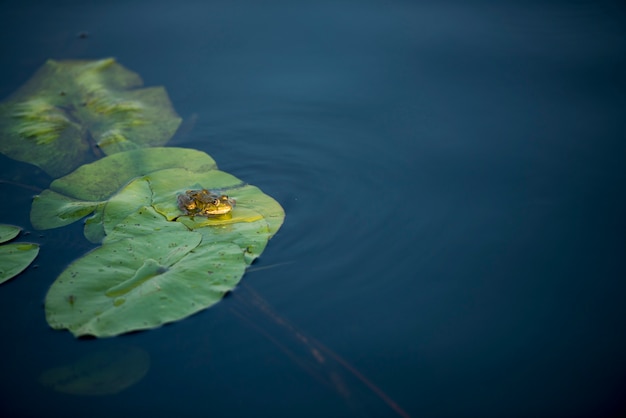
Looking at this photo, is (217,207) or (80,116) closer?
(217,207)

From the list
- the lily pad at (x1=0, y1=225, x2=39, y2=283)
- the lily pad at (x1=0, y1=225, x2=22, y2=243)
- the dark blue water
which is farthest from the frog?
the lily pad at (x1=0, y1=225, x2=22, y2=243)

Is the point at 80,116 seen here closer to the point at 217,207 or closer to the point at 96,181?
the point at 96,181

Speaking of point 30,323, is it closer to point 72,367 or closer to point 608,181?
point 72,367

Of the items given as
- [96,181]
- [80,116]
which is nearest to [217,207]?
[96,181]

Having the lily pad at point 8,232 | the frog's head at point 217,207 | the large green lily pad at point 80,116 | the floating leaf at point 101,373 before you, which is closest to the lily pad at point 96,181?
the lily pad at point 8,232

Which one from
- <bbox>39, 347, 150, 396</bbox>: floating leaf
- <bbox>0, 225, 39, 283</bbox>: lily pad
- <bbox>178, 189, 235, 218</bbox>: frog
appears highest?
<bbox>178, 189, 235, 218</bbox>: frog

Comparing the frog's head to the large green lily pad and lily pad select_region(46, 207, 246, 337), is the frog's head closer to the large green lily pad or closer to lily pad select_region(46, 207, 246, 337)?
lily pad select_region(46, 207, 246, 337)
